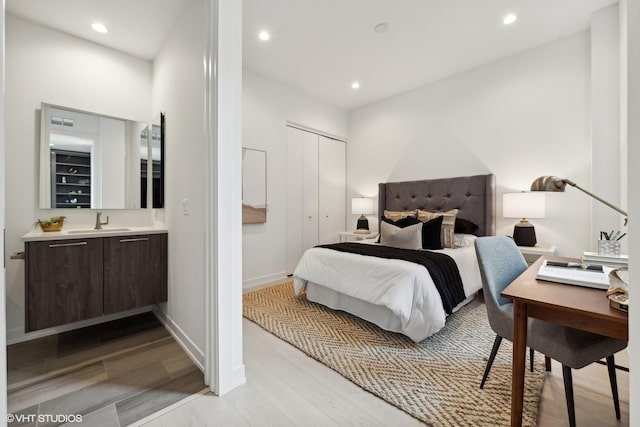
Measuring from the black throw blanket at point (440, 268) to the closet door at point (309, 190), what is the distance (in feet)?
5.49

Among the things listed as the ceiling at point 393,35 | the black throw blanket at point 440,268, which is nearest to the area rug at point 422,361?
the black throw blanket at point 440,268

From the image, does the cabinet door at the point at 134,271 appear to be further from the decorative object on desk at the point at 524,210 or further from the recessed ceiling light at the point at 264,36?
the decorative object on desk at the point at 524,210

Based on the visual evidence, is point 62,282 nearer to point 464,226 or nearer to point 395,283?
point 395,283

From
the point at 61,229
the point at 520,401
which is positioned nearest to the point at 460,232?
the point at 520,401

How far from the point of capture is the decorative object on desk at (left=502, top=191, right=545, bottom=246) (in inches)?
109

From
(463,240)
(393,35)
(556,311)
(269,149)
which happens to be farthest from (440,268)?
(269,149)

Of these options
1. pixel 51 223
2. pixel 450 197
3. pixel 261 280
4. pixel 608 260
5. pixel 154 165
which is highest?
pixel 154 165

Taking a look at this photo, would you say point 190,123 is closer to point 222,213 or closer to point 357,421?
point 222,213

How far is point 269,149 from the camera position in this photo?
374 centimetres

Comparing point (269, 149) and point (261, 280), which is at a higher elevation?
point (269, 149)

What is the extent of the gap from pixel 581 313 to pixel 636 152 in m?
0.58

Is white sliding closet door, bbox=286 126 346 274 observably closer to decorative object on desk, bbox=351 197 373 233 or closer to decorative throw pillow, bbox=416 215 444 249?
decorative object on desk, bbox=351 197 373 233

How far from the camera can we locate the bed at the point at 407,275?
6.70ft

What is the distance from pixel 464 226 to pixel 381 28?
95.3 inches
